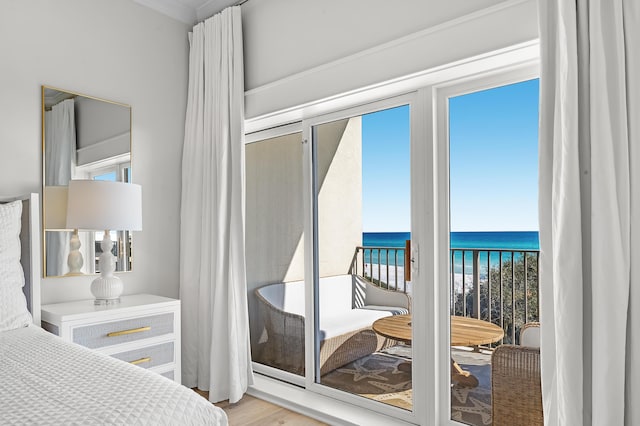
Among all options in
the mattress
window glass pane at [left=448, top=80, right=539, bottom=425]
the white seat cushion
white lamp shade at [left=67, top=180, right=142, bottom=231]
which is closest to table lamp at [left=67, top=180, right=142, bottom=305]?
white lamp shade at [left=67, top=180, right=142, bottom=231]

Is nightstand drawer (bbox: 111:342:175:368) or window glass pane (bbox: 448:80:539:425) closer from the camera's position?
window glass pane (bbox: 448:80:539:425)

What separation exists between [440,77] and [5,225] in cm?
227

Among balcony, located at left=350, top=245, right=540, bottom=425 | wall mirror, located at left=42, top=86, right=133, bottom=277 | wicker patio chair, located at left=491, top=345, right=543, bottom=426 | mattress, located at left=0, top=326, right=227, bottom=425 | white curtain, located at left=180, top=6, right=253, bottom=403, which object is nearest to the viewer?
mattress, located at left=0, top=326, right=227, bottom=425

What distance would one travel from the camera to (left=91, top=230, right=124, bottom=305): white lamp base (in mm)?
2621

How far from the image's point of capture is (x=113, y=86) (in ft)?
9.82

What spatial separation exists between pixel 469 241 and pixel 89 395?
5.89ft

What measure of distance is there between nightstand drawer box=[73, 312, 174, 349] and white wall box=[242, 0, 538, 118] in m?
1.49

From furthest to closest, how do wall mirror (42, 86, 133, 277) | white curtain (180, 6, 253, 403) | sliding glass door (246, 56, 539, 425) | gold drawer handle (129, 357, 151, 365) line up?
white curtain (180, 6, 253, 403), wall mirror (42, 86, 133, 277), gold drawer handle (129, 357, 151, 365), sliding glass door (246, 56, 539, 425)

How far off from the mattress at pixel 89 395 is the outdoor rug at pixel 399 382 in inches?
57.0

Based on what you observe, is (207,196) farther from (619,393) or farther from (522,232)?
(619,393)

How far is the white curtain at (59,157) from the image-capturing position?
8.75ft

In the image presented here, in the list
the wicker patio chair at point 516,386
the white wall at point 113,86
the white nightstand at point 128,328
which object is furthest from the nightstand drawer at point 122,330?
the wicker patio chair at point 516,386

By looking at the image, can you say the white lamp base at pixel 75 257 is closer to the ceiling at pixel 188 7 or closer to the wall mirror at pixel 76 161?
the wall mirror at pixel 76 161

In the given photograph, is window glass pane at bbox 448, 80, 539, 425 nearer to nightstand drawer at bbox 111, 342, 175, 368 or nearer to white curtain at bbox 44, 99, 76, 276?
nightstand drawer at bbox 111, 342, 175, 368
